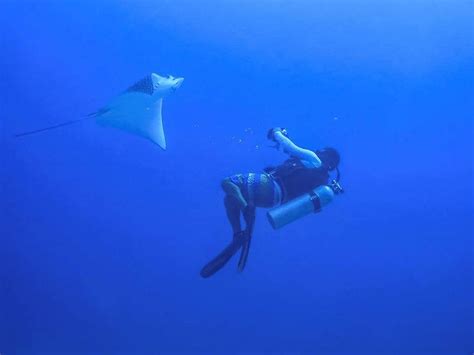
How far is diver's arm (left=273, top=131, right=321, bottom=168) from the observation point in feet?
10.3

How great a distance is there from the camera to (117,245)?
813cm

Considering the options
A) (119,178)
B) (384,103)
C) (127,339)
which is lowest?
(127,339)

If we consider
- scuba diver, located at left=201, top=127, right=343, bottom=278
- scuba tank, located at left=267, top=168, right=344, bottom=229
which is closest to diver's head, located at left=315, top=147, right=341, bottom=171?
scuba diver, located at left=201, top=127, right=343, bottom=278

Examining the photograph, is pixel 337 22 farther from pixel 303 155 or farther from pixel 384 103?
pixel 303 155

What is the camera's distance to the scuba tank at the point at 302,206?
3.45 metres

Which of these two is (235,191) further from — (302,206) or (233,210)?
(302,206)

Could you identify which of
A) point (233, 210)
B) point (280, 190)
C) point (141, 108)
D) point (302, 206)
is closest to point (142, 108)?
point (141, 108)

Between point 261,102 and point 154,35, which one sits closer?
point 154,35

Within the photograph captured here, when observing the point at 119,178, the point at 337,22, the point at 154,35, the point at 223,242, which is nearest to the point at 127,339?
the point at 223,242

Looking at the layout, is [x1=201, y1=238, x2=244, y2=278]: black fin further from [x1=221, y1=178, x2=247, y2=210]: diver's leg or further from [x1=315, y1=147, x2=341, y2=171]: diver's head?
[x1=315, y1=147, x2=341, y2=171]: diver's head

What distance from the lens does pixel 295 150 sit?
3139 mm

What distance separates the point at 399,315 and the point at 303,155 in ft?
24.3

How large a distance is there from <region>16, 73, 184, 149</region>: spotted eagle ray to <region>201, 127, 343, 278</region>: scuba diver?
5.70ft

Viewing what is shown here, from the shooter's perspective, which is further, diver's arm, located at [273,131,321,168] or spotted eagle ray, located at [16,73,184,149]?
spotted eagle ray, located at [16,73,184,149]
